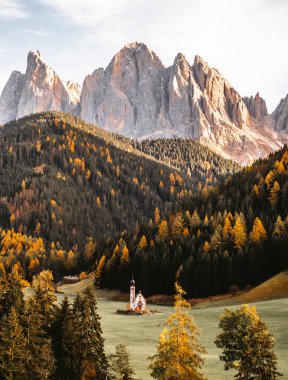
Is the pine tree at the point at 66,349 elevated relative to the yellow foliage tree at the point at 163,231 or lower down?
lower down

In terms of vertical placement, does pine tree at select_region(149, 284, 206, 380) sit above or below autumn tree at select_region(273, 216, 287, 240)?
below

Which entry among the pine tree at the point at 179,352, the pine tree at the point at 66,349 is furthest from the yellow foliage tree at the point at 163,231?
the pine tree at the point at 179,352

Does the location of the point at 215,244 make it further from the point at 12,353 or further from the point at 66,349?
the point at 12,353

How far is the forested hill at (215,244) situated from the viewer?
108312mm

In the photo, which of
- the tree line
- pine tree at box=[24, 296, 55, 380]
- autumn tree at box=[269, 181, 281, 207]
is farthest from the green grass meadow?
autumn tree at box=[269, 181, 281, 207]

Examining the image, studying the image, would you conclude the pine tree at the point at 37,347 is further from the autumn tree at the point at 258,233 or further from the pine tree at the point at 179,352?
the autumn tree at the point at 258,233

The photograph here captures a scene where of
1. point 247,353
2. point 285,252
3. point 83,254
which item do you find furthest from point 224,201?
point 247,353

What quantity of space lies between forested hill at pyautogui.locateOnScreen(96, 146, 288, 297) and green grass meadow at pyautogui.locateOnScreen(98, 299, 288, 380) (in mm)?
16867

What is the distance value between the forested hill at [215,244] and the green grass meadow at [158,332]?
1687 cm

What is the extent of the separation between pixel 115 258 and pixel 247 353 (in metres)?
105

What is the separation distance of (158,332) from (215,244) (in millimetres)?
50329

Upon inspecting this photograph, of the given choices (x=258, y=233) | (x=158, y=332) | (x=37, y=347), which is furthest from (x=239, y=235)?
(x=37, y=347)

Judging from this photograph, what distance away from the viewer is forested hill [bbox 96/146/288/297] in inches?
4264

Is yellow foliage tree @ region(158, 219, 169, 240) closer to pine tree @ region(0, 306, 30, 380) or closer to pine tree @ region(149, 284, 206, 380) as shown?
pine tree @ region(0, 306, 30, 380)
